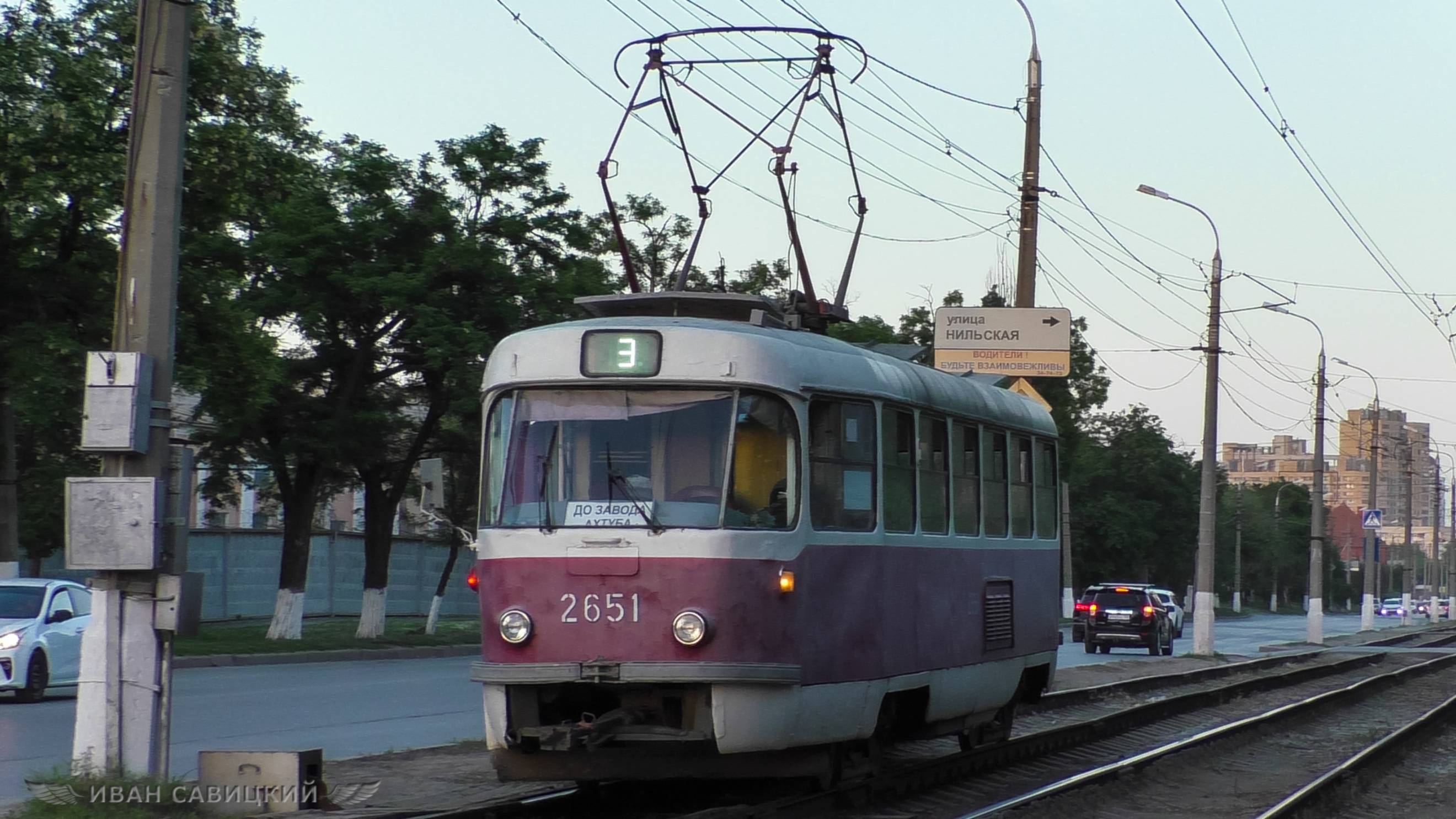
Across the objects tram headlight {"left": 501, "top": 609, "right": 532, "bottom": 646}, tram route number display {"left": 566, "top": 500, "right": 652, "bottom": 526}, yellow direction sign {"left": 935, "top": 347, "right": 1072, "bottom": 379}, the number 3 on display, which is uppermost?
yellow direction sign {"left": 935, "top": 347, "right": 1072, "bottom": 379}

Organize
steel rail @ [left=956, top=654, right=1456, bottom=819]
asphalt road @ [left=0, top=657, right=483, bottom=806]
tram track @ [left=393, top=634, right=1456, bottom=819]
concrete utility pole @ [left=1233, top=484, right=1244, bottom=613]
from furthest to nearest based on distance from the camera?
concrete utility pole @ [left=1233, top=484, right=1244, bottom=613], asphalt road @ [left=0, top=657, right=483, bottom=806], steel rail @ [left=956, top=654, right=1456, bottom=819], tram track @ [left=393, top=634, right=1456, bottom=819]

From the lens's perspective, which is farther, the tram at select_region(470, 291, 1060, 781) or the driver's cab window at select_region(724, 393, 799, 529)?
the driver's cab window at select_region(724, 393, 799, 529)

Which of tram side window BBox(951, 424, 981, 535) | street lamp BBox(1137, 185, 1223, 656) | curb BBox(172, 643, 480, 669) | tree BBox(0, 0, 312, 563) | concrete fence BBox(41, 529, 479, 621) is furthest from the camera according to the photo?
concrete fence BBox(41, 529, 479, 621)

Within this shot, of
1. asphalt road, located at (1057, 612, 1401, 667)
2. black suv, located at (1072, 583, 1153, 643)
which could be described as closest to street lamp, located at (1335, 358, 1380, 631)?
asphalt road, located at (1057, 612, 1401, 667)

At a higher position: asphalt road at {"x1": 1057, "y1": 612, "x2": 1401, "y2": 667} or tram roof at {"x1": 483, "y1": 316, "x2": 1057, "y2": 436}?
tram roof at {"x1": 483, "y1": 316, "x2": 1057, "y2": 436}

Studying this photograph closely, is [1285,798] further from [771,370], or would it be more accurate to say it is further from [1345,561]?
[1345,561]

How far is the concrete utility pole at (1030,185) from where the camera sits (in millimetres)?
22734

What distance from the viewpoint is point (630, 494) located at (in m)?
9.38

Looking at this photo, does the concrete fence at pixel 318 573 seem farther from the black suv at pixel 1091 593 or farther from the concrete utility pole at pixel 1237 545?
the concrete utility pole at pixel 1237 545

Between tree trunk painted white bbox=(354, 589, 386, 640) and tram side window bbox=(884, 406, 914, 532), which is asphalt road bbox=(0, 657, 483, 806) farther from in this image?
tree trunk painted white bbox=(354, 589, 386, 640)

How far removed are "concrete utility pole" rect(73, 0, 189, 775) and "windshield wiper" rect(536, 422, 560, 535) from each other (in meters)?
1.97

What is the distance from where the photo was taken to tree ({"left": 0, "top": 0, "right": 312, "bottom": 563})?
81.4 feet

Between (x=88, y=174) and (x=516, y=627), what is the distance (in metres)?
17.7

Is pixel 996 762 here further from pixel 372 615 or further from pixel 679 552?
pixel 372 615
